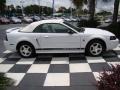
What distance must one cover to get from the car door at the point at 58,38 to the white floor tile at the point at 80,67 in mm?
1176

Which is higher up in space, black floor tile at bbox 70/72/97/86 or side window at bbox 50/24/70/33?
side window at bbox 50/24/70/33

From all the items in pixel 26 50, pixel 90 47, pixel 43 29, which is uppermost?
pixel 43 29

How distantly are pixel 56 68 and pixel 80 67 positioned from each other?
2.22 feet

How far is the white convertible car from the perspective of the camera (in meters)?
9.58

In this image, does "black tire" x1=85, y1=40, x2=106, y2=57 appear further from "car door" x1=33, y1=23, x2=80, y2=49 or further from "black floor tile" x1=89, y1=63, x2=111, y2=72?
"black floor tile" x1=89, y1=63, x2=111, y2=72

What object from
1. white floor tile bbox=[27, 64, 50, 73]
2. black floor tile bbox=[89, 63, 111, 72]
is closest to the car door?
white floor tile bbox=[27, 64, 50, 73]

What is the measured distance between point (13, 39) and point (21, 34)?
0.32m

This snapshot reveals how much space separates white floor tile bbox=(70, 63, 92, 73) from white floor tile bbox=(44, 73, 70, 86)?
0.52 m

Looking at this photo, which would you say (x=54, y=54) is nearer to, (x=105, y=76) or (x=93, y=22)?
(x=105, y=76)

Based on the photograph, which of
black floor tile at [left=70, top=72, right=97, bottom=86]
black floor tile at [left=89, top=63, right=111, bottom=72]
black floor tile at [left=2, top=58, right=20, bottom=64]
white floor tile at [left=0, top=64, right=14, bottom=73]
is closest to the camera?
black floor tile at [left=70, top=72, right=97, bottom=86]

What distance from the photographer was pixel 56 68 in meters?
8.20

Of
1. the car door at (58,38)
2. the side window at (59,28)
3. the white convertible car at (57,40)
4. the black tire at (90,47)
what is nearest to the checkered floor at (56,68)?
the black tire at (90,47)

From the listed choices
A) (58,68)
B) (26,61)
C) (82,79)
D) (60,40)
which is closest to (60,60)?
(60,40)

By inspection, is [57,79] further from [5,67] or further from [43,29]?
[43,29]
